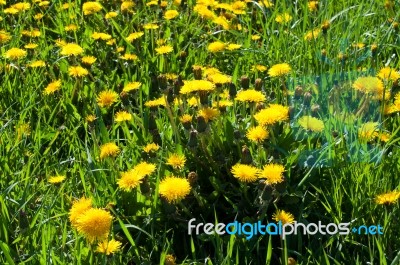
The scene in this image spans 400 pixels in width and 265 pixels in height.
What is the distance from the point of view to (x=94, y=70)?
2.64 metres

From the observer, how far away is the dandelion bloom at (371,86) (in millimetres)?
2021

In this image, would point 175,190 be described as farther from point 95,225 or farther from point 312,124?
point 312,124

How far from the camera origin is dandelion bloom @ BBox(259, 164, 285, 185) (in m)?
1.66

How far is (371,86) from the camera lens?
2.03 meters

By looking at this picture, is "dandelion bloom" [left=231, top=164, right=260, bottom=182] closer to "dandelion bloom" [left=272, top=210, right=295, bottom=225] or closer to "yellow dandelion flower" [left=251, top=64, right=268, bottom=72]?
"dandelion bloom" [left=272, top=210, right=295, bottom=225]

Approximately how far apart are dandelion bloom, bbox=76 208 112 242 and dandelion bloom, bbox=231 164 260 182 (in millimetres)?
374

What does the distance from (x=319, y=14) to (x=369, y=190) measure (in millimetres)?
1191

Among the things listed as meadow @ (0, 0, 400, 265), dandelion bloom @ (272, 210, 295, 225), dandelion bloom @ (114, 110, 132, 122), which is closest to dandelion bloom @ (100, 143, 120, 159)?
meadow @ (0, 0, 400, 265)

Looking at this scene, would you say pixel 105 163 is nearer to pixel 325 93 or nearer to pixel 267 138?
pixel 267 138

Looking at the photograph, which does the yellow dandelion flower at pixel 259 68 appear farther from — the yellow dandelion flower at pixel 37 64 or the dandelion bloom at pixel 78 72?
the yellow dandelion flower at pixel 37 64

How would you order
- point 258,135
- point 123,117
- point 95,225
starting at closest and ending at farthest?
point 95,225
point 258,135
point 123,117

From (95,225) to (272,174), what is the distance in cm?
46

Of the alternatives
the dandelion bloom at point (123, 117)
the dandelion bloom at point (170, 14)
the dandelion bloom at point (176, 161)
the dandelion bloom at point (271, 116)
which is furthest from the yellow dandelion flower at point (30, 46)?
the dandelion bloom at point (271, 116)

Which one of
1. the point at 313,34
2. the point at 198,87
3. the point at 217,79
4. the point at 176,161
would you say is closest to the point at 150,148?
the point at 176,161
